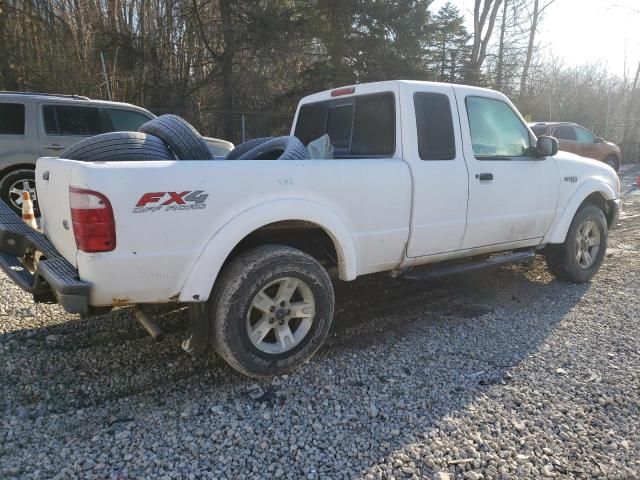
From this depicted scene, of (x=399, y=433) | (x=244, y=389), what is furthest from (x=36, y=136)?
(x=399, y=433)

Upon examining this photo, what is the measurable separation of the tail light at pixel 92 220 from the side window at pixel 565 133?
15658mm

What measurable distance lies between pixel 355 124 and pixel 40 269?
105 inches

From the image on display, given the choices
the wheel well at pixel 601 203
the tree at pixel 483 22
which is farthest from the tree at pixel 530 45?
the wheel well at pixel 601 203

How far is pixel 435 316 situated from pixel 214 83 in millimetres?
12152

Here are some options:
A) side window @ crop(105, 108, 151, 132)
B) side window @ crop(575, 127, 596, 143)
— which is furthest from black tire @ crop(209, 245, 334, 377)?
side window @ crop(575, 127, 596, 143)

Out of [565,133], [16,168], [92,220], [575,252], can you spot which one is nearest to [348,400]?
[92,220]

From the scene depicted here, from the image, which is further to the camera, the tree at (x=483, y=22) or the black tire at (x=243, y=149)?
the tree at (x=483, y=22)

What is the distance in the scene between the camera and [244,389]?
3053 mm

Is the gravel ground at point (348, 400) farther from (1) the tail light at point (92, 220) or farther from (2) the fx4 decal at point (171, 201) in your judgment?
(2) the fx4 decal at point (171, 201)

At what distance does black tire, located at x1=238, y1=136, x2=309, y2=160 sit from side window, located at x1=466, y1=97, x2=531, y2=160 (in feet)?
5.19

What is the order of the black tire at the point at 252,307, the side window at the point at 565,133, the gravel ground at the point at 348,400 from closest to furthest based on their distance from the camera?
the gravel ground at the point at 348,400, the black tire at the point at 252,307, the side window at the point at 565,133

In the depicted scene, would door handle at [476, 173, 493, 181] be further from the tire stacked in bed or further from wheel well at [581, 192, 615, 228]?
wheel well at [581, 192, 615, 228]

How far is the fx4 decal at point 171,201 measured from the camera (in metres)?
2.55

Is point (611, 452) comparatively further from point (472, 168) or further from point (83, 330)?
point (83, 330)
